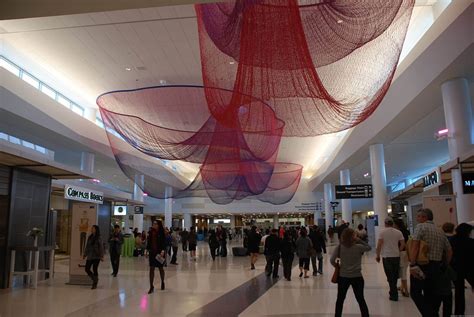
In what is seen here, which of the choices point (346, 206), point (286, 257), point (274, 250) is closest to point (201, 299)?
point (286, 257)

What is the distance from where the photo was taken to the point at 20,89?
1528 cm

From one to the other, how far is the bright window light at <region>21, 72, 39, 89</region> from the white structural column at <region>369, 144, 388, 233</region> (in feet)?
46.6

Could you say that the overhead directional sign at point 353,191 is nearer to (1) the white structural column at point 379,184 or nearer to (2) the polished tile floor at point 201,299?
(1) the white structural column at point 379,184

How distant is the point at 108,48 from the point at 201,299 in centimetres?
971

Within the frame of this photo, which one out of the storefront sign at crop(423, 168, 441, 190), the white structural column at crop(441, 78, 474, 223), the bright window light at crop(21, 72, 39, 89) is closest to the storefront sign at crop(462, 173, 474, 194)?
the white structural column at crop(441, 78, 474, 223)

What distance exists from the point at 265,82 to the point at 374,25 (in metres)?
1.37

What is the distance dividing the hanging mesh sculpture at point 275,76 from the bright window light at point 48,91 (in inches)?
372

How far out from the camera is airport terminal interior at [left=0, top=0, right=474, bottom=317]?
5102 mm

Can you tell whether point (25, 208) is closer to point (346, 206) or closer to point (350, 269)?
point (350, 269)

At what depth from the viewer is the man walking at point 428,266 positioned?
5469 mm

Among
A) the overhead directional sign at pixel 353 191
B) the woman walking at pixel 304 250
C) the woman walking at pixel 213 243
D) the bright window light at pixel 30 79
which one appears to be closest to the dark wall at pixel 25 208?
the bright window light at pixel 30 79

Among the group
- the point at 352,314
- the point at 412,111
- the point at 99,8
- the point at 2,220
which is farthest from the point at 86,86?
the point at 352,314

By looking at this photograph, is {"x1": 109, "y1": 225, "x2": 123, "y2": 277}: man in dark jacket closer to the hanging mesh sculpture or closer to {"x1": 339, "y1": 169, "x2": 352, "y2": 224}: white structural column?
the hanging mesh sculpture

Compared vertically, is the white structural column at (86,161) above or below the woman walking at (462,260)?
above
